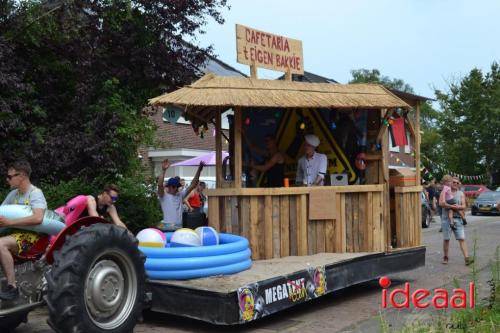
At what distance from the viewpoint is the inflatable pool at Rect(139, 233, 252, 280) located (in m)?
6.30

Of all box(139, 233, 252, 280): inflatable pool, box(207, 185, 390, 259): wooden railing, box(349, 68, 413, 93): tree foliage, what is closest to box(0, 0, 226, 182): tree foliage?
box(207, 185, 390, 259): wooden railing

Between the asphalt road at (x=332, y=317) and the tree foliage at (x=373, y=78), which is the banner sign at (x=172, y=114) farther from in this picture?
the tree foliage at (x=373, y=78)

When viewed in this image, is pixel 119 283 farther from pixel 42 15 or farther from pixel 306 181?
pixel 42 15

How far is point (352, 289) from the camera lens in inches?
346

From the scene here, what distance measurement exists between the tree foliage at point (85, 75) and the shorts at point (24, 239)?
3.67 meters

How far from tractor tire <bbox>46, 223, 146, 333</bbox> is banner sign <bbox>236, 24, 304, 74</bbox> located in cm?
384

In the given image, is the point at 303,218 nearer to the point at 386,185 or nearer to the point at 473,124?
the point at 386,185

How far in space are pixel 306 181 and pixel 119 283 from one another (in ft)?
13.2

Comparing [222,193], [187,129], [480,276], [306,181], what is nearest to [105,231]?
[222,193]

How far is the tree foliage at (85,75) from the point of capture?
905cm

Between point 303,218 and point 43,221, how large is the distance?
3.62 m

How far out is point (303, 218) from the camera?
26.0ft

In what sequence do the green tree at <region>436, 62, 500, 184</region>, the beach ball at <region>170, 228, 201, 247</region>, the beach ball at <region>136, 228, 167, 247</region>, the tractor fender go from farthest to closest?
the green tree at <region>436, 62, 500, 184</region>
the beach ball at <region>170, 228, 201, 247</region>
the beach ball at <region>136, 228, 167, 247</region>
the tractor fender

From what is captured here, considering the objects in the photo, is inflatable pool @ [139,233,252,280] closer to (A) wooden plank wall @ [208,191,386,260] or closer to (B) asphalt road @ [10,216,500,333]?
(B) asphalt road @ [10,216,500,333]
